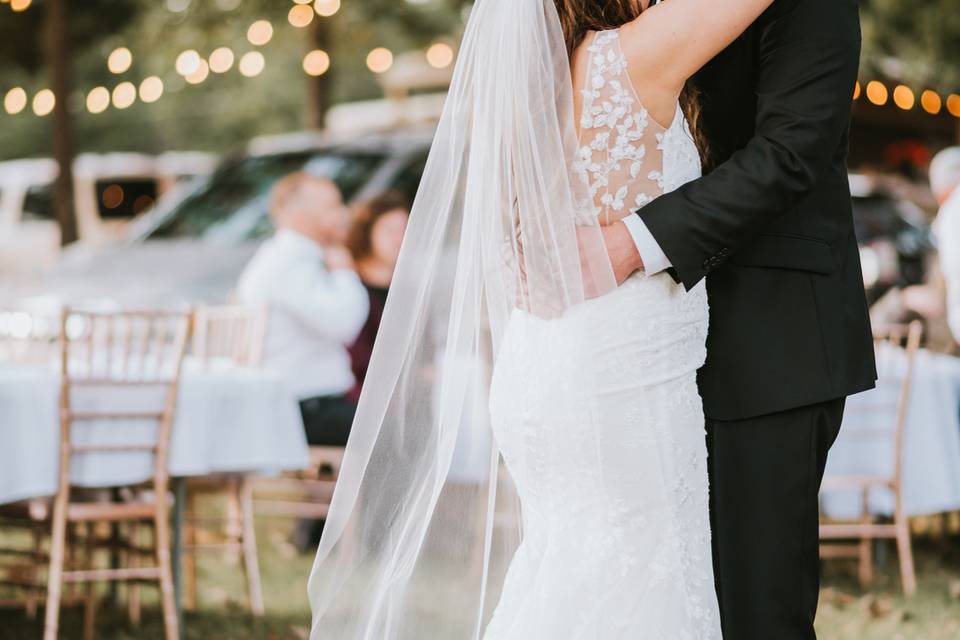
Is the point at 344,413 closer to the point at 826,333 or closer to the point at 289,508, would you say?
the point at 289,508

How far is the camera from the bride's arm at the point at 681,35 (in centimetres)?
230

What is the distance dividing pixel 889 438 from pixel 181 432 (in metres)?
3.00

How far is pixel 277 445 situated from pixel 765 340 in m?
2.77

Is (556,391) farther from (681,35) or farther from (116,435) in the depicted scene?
(116,435)

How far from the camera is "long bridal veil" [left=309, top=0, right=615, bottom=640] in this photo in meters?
2.43

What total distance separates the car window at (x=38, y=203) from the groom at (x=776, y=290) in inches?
758

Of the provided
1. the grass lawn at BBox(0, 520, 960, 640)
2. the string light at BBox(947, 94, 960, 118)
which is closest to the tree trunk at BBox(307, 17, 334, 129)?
the string light at BBox(947, 94, 960, 118)

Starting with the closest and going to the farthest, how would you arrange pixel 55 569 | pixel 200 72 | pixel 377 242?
pixel 55 569, pixel 377 242, pixel 200 72

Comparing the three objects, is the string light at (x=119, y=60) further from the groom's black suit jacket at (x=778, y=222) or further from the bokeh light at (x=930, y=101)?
the groom's black suit jacket at (x=778, y=222)

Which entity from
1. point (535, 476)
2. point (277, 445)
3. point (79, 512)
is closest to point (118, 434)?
point (79, 512)

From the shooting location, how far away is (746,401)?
2512 millimetres

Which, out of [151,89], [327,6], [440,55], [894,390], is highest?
[327,6]

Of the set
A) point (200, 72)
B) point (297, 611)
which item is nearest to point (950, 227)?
point (297, 611)

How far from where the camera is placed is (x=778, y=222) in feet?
8.20
